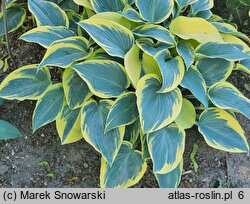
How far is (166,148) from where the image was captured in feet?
5.19

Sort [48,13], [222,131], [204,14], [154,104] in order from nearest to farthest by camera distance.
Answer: [154,104] < [222,131] < [48,13] < [204,14]

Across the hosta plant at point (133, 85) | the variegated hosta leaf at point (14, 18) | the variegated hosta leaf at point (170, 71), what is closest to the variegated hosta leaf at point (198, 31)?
the hosta plant at point (133, 85)

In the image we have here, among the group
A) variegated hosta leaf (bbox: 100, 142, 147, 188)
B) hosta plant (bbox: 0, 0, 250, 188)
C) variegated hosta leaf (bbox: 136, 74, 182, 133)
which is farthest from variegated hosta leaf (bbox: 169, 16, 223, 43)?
variegated hosta leaf (bbox: 100, 142, 147, 188)

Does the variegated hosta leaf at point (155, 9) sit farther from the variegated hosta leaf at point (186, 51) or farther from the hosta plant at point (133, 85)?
the variegated hosta leaf at point (186, 51)

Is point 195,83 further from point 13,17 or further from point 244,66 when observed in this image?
point 13,17

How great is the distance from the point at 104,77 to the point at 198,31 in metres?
0.41

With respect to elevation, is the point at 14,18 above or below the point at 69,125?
above

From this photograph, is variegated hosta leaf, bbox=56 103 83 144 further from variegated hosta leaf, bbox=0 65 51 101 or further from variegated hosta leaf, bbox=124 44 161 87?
variegated hosta leaf, bbox=124 44 161 87

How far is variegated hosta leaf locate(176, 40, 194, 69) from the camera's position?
157 centimetres

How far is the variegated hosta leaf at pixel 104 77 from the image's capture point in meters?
1.57

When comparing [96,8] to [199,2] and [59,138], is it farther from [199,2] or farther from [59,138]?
[59,138]

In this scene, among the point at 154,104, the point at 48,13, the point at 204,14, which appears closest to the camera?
the point at 154,104

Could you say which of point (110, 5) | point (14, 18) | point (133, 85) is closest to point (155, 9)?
point (110, 5)

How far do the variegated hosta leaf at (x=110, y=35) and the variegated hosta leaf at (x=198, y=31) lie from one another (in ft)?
0.68
